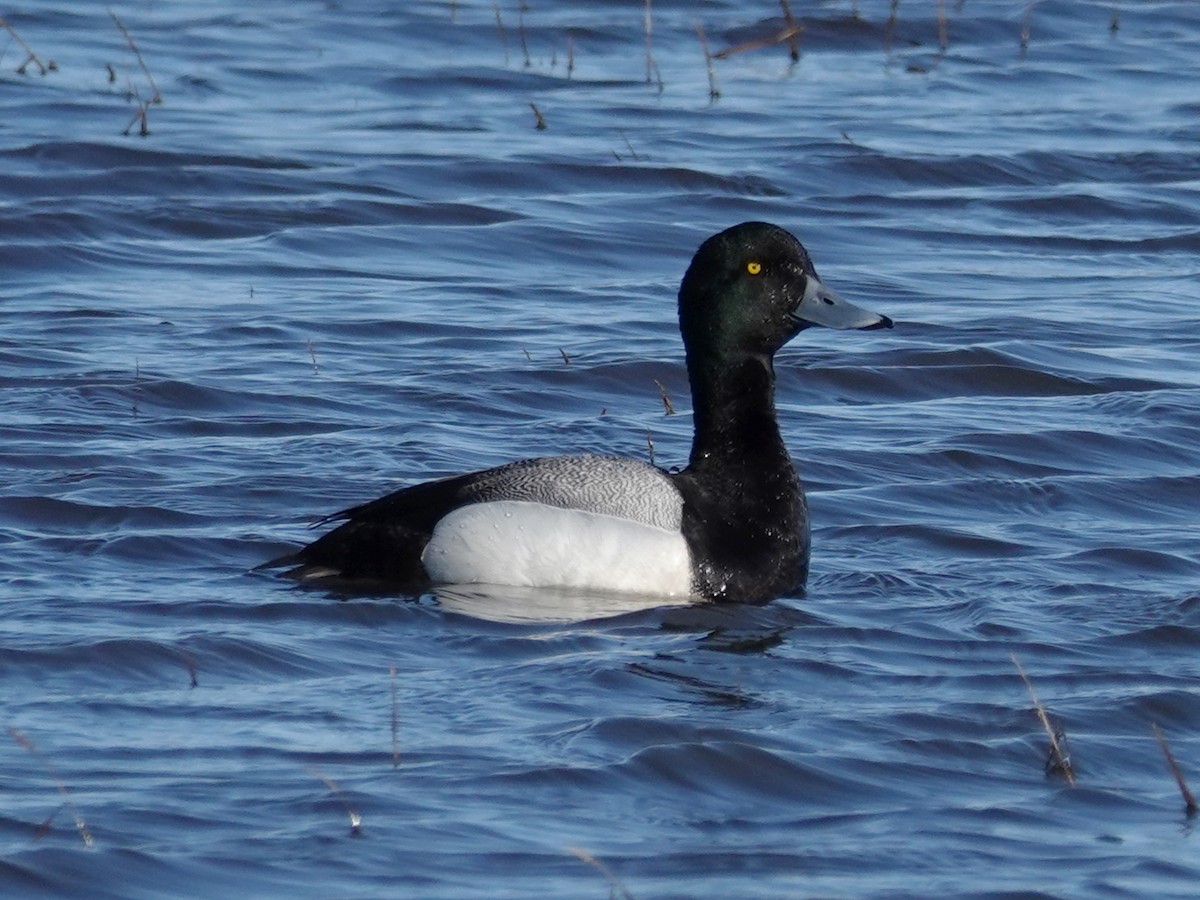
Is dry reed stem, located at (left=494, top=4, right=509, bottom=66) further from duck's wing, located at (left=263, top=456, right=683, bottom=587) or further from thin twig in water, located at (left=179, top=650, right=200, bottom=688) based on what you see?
thin twig in water, located at (left=179, top=650, right=200, bottom=688)

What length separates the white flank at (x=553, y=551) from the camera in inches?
290

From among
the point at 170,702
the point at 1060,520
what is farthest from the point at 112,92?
the point at 170,702

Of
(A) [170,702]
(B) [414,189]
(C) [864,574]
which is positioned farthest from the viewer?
(B) [414,189]

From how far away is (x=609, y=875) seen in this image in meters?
5.07

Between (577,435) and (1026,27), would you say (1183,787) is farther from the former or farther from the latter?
(1026,27)

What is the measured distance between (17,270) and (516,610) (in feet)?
19.6

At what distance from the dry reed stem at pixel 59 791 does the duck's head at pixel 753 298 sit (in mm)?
2977

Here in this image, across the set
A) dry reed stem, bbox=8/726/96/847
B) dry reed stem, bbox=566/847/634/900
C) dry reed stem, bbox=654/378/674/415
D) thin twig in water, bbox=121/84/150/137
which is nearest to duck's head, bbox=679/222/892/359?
dry reed stem, bbox=654/378/674/415

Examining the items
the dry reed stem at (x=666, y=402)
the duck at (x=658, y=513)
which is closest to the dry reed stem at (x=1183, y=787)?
the duck at (x=658, y=513)

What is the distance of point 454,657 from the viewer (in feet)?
22.2

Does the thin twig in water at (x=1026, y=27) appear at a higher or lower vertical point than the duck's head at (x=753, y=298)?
lower

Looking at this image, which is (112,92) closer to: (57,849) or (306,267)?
(306,267)

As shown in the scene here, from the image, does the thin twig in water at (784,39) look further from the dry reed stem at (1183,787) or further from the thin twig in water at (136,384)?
the dry reed stem at (1183,787)

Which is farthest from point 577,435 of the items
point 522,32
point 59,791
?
point 522,32
